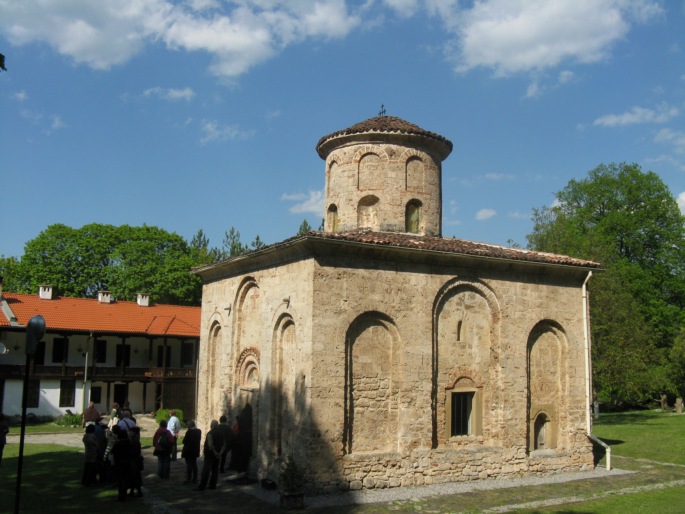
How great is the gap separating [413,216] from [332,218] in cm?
242

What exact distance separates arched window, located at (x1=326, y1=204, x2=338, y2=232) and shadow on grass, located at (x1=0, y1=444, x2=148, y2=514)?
892 cm

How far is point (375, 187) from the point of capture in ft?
55.6

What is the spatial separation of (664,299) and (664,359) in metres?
5.00

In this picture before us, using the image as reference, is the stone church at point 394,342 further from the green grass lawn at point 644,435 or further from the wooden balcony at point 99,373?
the wooden balcony at point 99,373

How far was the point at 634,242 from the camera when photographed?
121 ft

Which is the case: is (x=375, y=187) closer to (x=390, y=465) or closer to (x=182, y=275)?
(x=390, y=465)

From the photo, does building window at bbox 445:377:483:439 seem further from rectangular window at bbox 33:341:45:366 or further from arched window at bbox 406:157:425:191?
rectangular window at bbox 33:341:45:366

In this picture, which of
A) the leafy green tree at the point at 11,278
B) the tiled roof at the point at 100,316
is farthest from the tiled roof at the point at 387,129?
the leafy green tree at the point at 11,278

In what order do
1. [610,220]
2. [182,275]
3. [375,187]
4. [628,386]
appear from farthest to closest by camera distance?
[182,275], [610,220], [628,386], [375,187]

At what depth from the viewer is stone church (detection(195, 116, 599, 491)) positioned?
41.7 ft

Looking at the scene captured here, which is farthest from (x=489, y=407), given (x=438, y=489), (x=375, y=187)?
(x=375, y=187)

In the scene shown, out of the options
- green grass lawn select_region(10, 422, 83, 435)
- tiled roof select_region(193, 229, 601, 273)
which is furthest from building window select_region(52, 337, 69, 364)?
tiled roof select_region(193, 229, 601, 273)

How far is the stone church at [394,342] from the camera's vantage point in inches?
500

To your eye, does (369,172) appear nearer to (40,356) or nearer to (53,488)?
(53,488)
